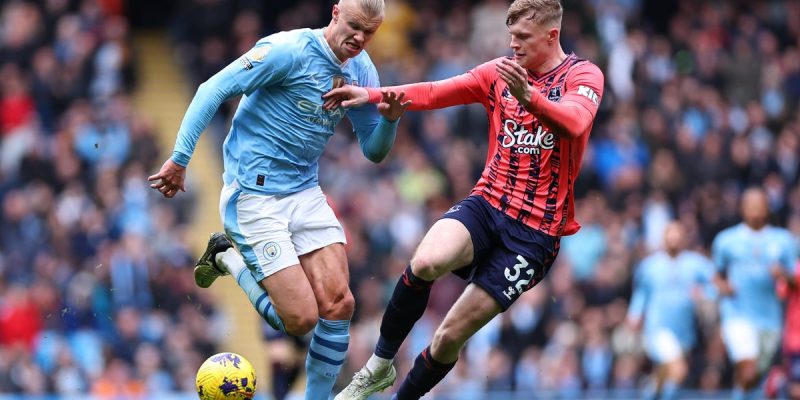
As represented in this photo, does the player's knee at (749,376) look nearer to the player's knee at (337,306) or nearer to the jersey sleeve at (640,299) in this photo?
the jersey sleeve at (640,299)

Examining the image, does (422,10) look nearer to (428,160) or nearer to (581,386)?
(428,160)

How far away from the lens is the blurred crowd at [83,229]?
666 inches

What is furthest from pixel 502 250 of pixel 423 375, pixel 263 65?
pixel 263 65

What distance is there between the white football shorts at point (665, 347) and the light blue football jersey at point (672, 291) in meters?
0.05

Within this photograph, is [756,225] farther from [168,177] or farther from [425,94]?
[168,177]

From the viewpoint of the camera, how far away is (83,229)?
1809 centimetres

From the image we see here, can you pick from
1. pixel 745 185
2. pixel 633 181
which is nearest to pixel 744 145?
pixel 745 185

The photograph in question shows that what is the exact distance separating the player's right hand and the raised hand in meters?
0.12

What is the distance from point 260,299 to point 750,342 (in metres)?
6.46

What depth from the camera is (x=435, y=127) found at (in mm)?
19766

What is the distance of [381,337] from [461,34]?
12.7 metres

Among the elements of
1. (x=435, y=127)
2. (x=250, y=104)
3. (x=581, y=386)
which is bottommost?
(x=581, y=386)

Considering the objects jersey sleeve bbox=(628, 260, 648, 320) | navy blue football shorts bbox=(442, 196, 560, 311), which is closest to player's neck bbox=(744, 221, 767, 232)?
jersey sleeve bbox=(628, 260, 648, 320)

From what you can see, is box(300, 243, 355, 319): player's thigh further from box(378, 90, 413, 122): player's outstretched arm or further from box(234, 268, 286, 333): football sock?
box(378, 90, 413, 122): player's outstretched arm
